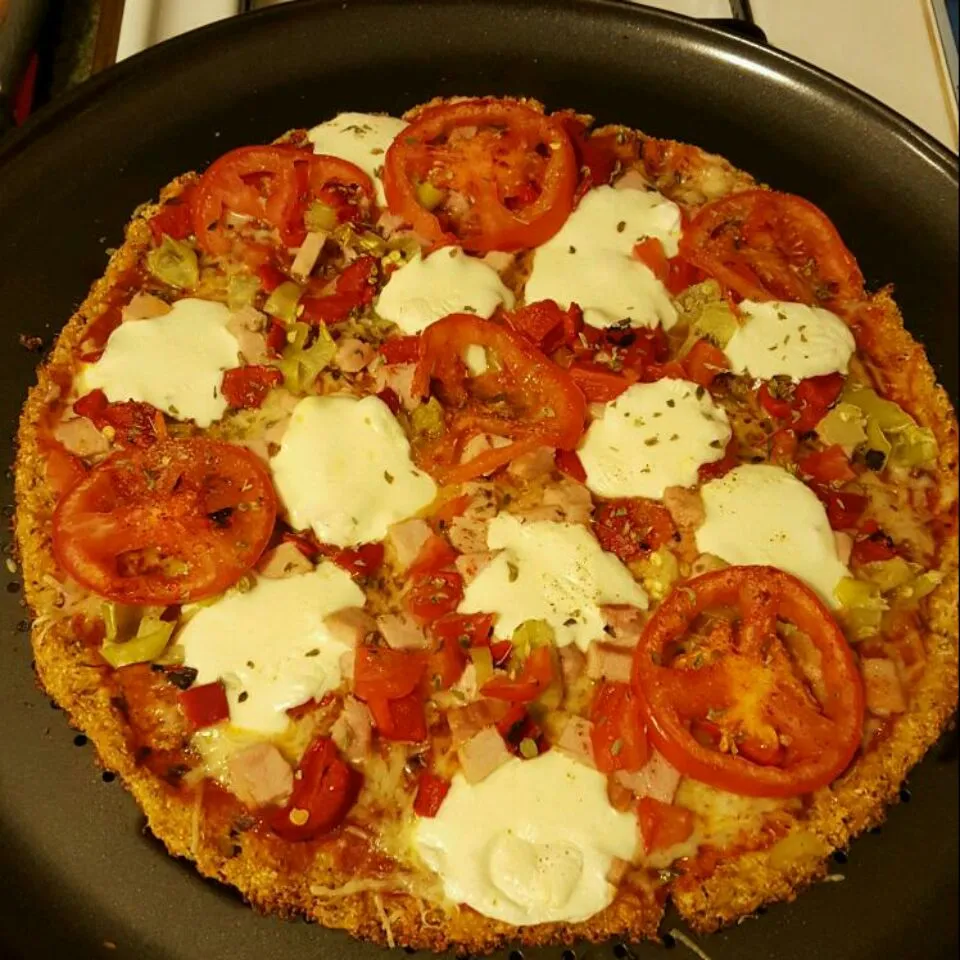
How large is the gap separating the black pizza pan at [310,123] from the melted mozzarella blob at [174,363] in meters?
0.27

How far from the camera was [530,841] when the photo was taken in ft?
7.72

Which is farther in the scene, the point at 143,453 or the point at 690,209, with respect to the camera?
the point at 690,209

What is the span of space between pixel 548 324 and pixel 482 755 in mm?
1287

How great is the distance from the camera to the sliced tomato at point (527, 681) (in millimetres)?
2492

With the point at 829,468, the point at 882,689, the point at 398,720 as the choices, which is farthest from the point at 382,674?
the point at 829,468

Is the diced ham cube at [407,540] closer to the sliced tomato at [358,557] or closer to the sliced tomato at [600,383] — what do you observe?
the sliced tomato at [358,557]

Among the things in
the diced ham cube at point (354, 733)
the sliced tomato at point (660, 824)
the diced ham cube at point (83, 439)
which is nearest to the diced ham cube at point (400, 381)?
the diced ham cube at point (83, 439)

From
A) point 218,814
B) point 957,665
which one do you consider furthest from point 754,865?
point 218,814

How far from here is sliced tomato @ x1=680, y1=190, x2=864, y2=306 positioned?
3.21m

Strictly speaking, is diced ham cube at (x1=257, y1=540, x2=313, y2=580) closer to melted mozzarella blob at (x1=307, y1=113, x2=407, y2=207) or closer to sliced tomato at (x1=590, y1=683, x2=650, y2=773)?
sliced tomato at (x1=590, y1=683, x2=650, y2=773)

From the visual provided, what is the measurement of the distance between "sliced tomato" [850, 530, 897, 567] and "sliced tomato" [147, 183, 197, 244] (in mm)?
2215

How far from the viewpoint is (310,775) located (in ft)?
7.90

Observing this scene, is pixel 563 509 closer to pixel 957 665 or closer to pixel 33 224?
pixel 957 665

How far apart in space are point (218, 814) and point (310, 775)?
239mm
